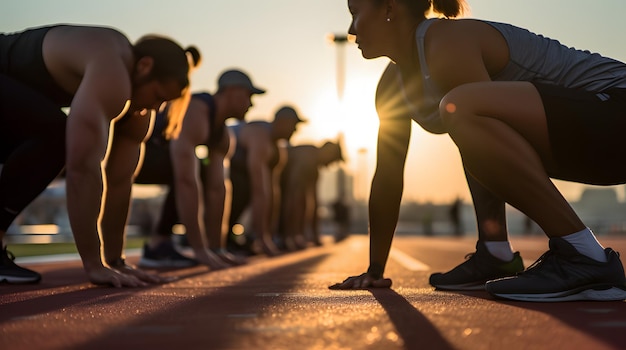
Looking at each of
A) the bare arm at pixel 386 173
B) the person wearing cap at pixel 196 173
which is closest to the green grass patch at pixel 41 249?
the person wearing cap at pixel 196 173

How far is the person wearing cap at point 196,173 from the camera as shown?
6457mm

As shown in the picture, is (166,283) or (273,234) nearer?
(166,283)

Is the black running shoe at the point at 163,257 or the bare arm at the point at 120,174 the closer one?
the bare arm at the point at 120,174

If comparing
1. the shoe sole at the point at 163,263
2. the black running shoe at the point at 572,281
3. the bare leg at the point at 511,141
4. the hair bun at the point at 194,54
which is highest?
the hair bun at the point at 194,54

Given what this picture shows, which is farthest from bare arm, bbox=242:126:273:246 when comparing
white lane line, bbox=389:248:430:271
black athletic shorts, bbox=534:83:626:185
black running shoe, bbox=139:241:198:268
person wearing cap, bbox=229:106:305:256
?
black athletic shorts, bbox=534:83:626:185

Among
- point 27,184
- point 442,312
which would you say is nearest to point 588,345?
point 442,312

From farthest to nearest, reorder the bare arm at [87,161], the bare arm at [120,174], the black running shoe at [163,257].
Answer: the black running shoe at [163,257], the bare arm at [120,174], the bare arm at [87,161]

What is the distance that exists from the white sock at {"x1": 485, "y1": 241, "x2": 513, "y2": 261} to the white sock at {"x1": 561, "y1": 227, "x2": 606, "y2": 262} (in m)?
0.84

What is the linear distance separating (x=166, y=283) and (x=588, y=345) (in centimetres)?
279

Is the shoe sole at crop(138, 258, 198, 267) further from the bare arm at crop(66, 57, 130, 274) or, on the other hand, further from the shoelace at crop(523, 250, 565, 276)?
the shoelace at crop(523, 250, 565, 276)

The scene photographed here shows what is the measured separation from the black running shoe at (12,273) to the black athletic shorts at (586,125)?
2765 millimetres

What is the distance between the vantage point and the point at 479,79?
3.14 m

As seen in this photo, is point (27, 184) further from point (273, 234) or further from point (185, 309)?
point (273, 234)

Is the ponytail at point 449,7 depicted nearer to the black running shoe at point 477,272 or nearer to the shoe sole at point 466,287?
the black running shoe at point 477,272
